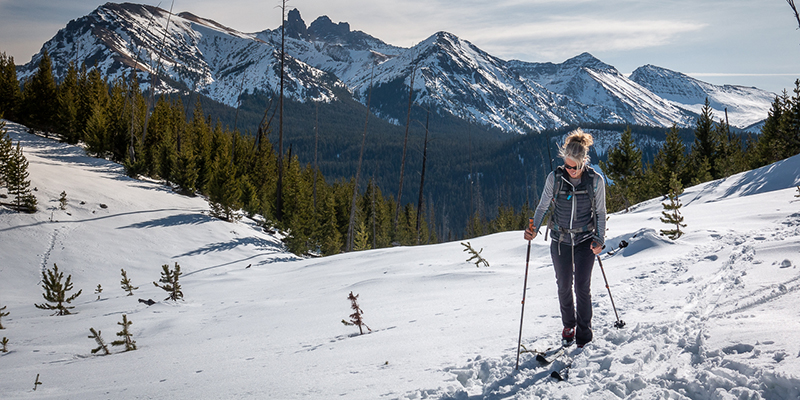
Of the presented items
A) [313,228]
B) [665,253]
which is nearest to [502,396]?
[665,253]

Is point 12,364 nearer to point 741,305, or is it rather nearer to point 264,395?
point 264,395

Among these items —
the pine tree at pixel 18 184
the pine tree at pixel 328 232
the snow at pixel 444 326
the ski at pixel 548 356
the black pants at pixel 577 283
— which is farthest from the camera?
the pine tree at pixel 328 232

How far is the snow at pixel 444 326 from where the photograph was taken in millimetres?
3428

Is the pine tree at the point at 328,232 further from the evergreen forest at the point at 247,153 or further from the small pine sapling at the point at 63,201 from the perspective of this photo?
the small pine sapling at the point at 63,201

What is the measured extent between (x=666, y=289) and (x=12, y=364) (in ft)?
31.4

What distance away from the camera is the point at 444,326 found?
17.5 ft

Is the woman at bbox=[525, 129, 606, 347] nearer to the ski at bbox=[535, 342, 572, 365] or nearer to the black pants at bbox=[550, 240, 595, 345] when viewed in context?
the black pants at bbox=[550, 240, 595, 345]

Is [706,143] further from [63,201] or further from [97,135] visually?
[97,135]

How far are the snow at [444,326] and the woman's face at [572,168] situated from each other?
1.71m

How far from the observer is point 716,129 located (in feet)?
113

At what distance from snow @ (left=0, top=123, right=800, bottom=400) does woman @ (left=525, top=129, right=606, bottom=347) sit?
0.43m

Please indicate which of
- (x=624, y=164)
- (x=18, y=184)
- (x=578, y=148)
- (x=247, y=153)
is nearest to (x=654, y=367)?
(x=578, y=148)

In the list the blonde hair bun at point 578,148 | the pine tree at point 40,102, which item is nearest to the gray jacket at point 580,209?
the blonde hair bun at point 578,148

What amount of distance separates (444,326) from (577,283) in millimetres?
1899
